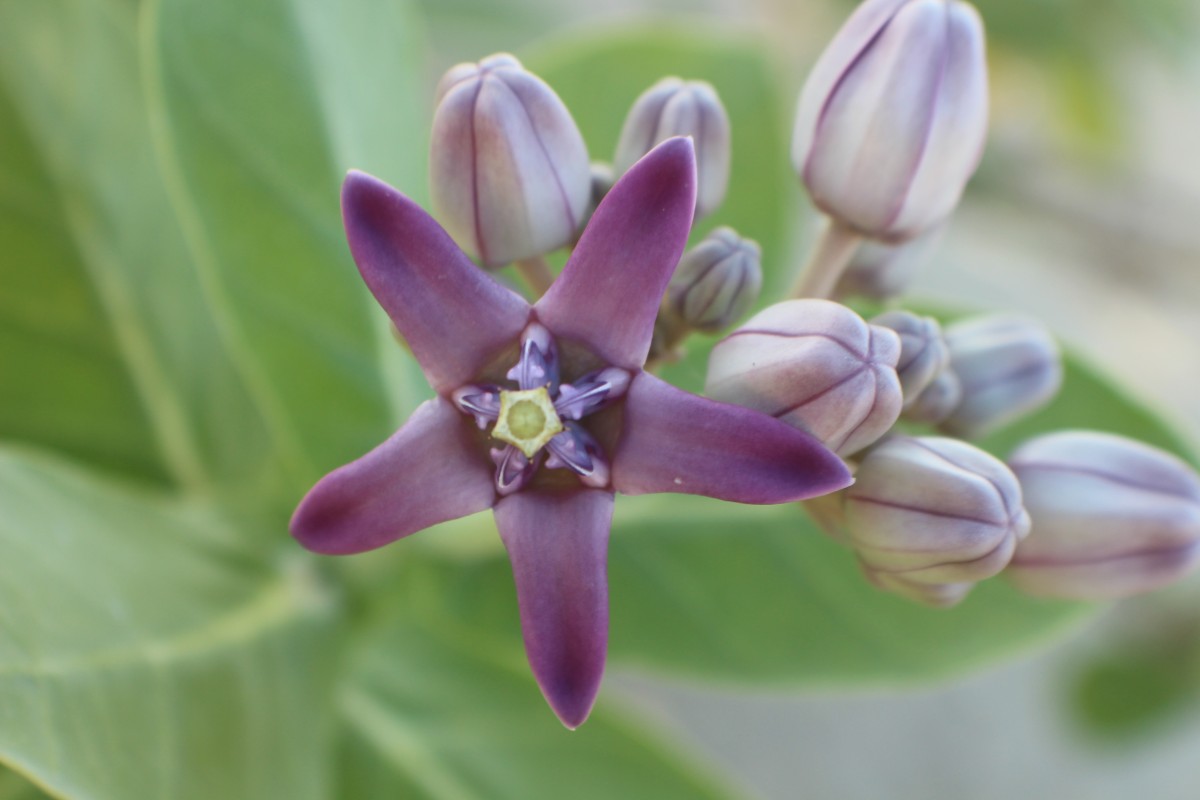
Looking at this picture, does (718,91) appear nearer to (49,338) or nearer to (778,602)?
(778,602)

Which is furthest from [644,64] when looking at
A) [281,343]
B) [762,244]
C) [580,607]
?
[580,607]

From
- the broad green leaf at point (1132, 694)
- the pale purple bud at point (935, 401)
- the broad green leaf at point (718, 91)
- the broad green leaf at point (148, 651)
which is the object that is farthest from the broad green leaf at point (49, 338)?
the broad green leaf at point (1132, 694)

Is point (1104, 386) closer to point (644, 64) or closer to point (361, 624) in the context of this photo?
point (644, 64)

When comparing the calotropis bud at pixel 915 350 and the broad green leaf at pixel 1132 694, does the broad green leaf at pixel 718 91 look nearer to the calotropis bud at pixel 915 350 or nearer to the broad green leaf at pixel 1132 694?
the calotropis bud at pixel 915 350

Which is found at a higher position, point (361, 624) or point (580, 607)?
point (580, 607)

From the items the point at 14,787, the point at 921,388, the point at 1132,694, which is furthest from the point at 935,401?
the point at 1132,694

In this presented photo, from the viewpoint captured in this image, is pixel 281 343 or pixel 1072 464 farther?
pixel 281 343

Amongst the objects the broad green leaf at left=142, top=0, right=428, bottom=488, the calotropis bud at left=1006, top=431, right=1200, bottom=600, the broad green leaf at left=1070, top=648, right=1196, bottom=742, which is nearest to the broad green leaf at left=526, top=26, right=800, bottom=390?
the broad green leaf at left=142, top=0, right=428, bottom=488
